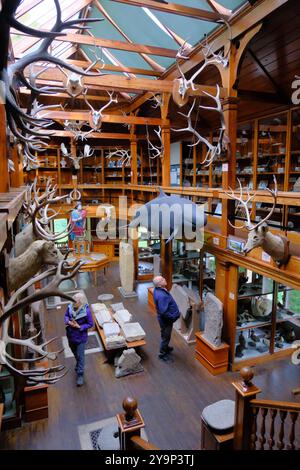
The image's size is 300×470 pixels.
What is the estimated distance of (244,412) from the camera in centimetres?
287

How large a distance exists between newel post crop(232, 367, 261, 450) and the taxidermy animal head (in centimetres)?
207

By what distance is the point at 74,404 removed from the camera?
4.27m

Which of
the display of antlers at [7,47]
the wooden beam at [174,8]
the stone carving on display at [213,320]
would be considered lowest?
the stone carving on display at [213,320]

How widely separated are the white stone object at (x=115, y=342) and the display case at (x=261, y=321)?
1.84 m

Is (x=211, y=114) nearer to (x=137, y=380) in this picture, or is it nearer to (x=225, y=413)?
(x=137, y=380)

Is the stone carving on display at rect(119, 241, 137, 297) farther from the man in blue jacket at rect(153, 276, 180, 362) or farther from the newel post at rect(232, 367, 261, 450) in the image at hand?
the newel post at rect(232, 367, 261, 450)

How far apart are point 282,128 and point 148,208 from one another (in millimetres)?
3545

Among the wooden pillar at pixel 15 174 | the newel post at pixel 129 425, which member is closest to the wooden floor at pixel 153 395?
the newel post at pixel 129 425

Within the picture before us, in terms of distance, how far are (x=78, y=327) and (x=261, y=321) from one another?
9.81ft

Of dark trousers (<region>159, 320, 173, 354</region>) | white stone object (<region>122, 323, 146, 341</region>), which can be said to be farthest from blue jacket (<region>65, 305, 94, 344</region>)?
dark trousers (<region>159, 320, 173, 354</region>)

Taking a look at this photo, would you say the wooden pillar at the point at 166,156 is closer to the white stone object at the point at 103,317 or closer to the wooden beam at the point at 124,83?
the wooden beam at the point at 124,83

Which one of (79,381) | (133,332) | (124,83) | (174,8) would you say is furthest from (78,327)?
(174,8)

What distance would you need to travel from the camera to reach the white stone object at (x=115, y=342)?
5168 mm

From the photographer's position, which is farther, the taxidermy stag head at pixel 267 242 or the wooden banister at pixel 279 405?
the taxidermy stag head at pixel 267 242
